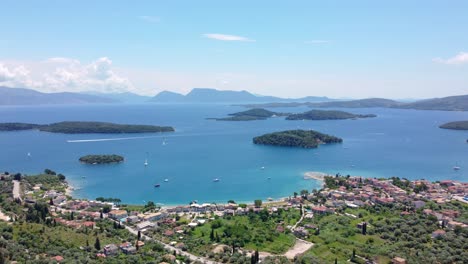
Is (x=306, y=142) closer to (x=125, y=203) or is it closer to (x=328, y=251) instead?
(x=125, y=203)

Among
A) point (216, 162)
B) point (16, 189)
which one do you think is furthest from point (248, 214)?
point (216, 162)

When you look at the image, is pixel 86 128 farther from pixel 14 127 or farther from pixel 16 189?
pixel 16 189

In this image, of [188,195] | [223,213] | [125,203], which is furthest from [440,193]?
[125,203]

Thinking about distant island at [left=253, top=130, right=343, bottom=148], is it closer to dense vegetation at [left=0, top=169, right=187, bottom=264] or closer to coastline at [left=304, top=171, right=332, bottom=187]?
coastline at [left=304, top=171, right=332, bottom=187]

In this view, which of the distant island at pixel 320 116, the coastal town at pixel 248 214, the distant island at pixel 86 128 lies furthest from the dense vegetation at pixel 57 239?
the distant island at pixel 320 116

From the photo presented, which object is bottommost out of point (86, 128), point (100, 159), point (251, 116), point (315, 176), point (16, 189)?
point (315, 176)

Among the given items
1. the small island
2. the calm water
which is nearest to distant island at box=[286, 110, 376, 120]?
the calm water
